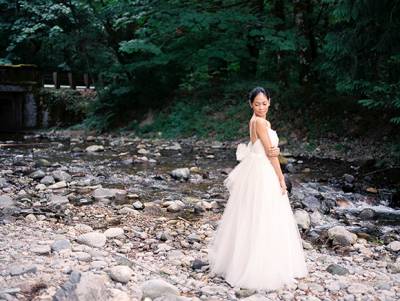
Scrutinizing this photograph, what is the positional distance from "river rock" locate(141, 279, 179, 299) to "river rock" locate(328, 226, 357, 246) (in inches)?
104

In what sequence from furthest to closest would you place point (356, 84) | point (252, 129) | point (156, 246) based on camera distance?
point (356, 84) < point (156, 246) < point (252, 129)

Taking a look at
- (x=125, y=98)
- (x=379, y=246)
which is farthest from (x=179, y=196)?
(x=125, y=98)

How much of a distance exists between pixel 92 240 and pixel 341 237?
3.01m

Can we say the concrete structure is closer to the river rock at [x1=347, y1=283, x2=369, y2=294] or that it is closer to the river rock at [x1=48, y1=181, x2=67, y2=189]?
the river rock at [x1=48, y1=181, x2=67, y2=189]

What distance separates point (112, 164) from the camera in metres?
11.2

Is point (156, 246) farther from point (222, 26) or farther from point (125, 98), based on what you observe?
point (125, 98)

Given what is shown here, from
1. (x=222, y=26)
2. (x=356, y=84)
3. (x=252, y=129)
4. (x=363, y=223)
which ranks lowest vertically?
(x=363, y=223)

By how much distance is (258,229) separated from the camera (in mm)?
3977

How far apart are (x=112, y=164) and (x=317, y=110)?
23.5 feet

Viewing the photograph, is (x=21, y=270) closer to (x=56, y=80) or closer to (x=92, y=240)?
(x=92, y=240)

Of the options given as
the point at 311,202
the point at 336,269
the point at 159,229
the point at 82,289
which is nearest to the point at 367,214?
the point at 311,202

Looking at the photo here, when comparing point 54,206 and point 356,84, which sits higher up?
point 356,84

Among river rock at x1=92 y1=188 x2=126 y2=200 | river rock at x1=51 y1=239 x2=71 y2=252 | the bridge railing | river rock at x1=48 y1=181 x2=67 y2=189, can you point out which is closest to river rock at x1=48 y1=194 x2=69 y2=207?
river rock at x1=92 y1=188 x2=126 y2=200

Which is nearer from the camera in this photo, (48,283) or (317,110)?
(48,283)
